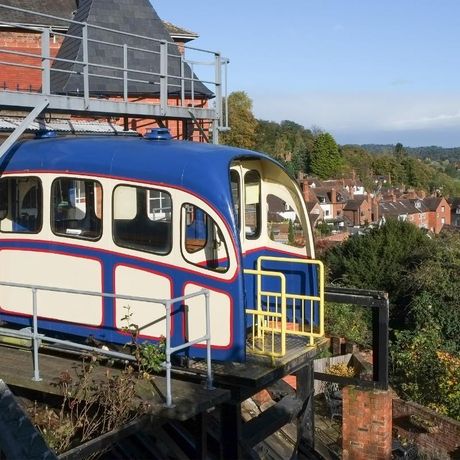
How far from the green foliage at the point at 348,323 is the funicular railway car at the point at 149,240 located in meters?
17.3

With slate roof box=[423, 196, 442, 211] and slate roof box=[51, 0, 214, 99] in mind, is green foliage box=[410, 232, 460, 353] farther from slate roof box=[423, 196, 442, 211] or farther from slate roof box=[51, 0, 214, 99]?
slate roof box=[423, 196, 442, 211]

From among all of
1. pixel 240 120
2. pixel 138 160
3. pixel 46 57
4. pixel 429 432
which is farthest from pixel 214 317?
pixel 240 120

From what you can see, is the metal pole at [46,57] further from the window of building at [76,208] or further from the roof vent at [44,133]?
the window of building at [76,208]

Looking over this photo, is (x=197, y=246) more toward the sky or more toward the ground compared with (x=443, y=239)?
more toward the sky

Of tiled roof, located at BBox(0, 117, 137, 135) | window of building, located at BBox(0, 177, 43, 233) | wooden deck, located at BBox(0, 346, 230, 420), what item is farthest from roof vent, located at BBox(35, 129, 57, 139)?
wooden deck, located at BBox(0, 346, 230, 420)

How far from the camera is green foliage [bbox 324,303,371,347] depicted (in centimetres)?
2572

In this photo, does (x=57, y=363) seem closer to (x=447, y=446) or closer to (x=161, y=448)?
(x=161, y=448)

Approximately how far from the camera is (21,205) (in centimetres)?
797

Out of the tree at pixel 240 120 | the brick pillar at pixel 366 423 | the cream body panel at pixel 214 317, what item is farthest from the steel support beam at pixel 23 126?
the tree at pixel 240 120

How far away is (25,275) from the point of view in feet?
25.8

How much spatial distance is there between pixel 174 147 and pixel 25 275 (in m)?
2.40

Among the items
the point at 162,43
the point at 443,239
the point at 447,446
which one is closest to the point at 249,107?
the point at 443,239

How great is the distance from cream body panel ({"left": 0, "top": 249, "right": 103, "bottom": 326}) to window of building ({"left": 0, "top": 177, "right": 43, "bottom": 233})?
31cm

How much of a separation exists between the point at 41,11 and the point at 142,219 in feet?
75.7
